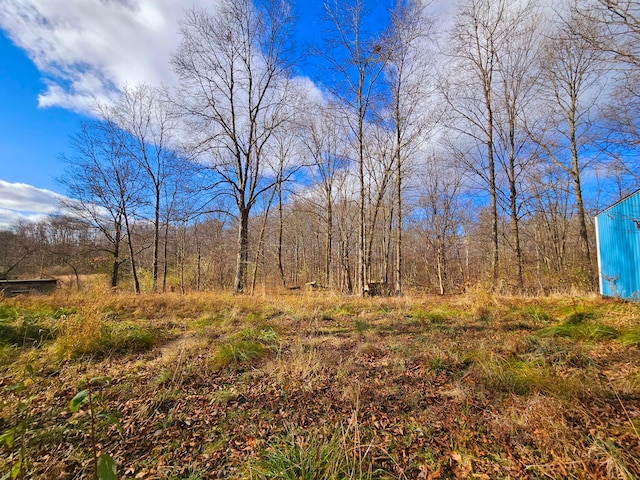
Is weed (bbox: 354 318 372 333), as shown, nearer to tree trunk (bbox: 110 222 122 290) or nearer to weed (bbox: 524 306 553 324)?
weed (bbox: 524 306 553 324)

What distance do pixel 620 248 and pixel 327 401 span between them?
12415 mm

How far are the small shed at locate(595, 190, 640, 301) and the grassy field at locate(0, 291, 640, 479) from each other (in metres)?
5.42

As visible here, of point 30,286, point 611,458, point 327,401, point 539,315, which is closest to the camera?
point 611,458

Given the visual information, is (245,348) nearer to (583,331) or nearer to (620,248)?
(583,331)

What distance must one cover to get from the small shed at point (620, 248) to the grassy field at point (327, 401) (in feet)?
17.8

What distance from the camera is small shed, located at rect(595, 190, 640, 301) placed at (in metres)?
8.17

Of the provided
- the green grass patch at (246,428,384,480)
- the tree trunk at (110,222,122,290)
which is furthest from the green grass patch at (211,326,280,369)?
the tree trunk at (110,222,122,290)

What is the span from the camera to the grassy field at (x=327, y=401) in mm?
1788

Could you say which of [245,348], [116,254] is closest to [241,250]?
[245,348]

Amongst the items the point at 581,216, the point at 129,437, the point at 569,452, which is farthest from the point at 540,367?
the point at 581,216

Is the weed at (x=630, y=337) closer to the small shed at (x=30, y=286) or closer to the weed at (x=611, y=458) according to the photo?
the weed at (x=611, y=458)

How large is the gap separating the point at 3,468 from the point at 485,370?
4417 millimetres

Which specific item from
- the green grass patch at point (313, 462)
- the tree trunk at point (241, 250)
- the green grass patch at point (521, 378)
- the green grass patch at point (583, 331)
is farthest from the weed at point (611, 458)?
the tree trunk at point (241, 250)

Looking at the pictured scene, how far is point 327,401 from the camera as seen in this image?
2.62m
